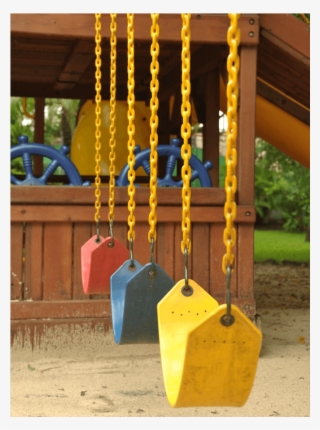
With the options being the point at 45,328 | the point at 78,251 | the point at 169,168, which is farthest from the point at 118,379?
the point at 169,168

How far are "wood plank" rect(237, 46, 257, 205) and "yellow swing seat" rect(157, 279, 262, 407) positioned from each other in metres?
3.78

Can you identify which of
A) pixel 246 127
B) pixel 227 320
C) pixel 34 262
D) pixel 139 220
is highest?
pixel 246 127

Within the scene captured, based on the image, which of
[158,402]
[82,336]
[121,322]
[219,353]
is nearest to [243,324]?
[219,353]

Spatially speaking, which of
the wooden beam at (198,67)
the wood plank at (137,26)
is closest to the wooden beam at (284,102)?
the wooden beam at (198,67)

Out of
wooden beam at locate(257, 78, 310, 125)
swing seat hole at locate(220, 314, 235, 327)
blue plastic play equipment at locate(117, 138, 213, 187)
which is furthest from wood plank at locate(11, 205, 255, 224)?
swing seat hole at locate(220, 314, 235, 327)

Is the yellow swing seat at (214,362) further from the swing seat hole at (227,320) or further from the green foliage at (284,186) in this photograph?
the green foliage at (284,186)

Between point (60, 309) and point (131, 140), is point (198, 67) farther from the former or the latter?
point (131, 140)

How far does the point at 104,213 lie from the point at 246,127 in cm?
154

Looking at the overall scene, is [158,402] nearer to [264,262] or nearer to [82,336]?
[82,336]

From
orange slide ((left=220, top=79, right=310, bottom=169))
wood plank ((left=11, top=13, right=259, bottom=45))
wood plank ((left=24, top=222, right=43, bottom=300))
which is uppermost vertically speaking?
wood plank ((left=11, top=13, right=259, bottom=45))

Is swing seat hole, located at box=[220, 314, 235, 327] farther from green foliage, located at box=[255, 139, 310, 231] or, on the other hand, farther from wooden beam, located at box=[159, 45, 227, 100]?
green foliage, located at box=[255, 139, 310, 231]

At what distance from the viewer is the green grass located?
1353cm

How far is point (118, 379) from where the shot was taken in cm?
512

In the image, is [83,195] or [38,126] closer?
[83,195]
